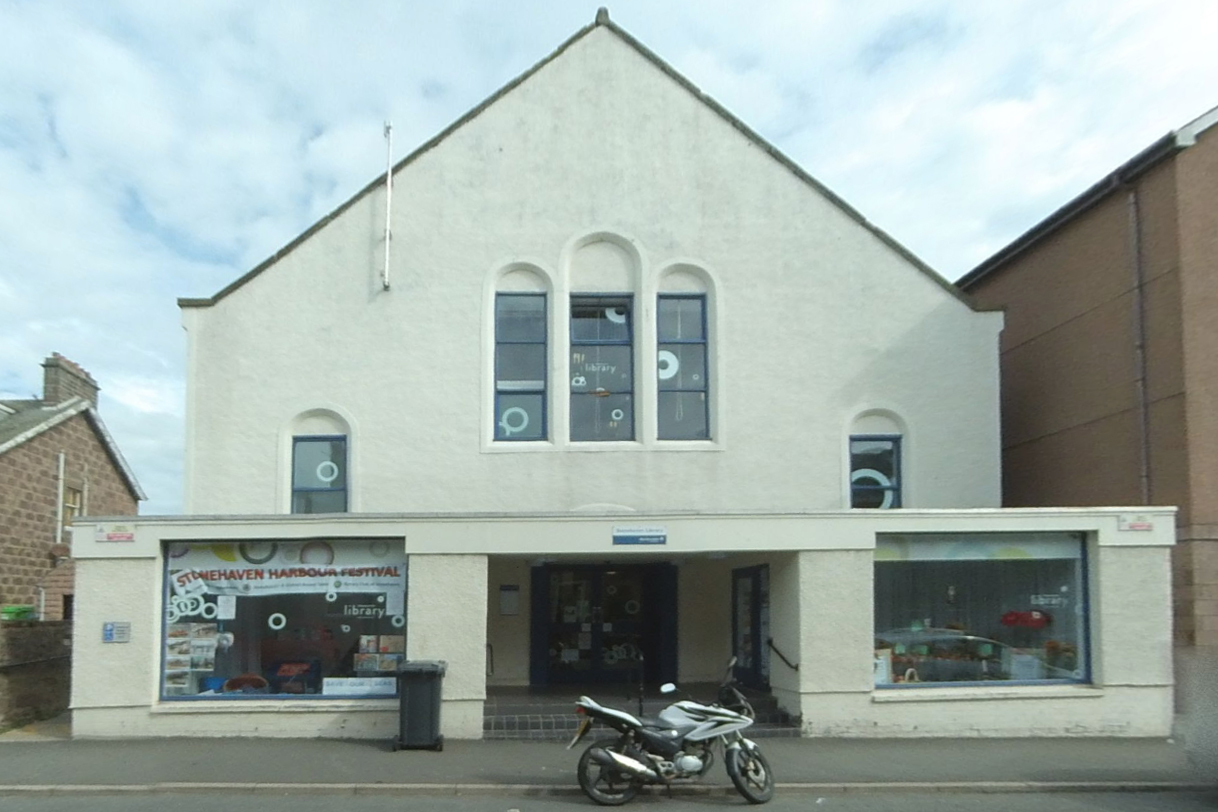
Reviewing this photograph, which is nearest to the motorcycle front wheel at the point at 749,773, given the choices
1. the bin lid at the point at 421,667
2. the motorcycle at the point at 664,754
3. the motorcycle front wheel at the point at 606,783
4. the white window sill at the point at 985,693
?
the motorcycle at the point at 664,754

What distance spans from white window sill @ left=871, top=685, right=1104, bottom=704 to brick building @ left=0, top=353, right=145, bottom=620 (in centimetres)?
1481

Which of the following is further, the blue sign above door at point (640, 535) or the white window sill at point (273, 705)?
the blue sign above door at point (640, 535)

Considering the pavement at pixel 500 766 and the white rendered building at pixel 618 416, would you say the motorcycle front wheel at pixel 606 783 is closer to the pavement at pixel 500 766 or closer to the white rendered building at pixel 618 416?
the pavement at pixel 500 766

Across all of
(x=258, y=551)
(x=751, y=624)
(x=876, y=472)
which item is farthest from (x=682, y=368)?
(x=258, y=551)

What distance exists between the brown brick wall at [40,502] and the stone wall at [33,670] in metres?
3.00

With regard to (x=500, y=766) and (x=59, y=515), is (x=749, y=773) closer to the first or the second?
(x=500, y=766)

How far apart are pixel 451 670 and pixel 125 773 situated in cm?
397

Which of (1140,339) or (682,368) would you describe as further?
(682,368)

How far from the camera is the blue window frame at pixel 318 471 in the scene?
18016mm

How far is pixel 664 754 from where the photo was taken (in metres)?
11.7

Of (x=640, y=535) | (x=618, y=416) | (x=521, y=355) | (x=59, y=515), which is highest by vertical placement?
(x=521, y=355)

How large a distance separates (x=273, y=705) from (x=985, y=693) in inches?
356

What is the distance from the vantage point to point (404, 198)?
18312 mm

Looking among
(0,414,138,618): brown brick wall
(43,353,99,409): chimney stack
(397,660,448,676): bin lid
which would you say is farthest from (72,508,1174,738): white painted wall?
(43,353,99,409): chimney stack
